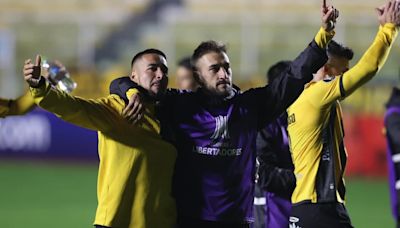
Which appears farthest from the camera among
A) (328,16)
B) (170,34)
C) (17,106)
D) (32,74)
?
(170,34)

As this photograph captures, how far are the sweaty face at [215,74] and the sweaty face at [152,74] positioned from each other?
26 centimetres

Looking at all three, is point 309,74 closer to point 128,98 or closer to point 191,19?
point 128,98

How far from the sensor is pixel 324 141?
668 centimetres

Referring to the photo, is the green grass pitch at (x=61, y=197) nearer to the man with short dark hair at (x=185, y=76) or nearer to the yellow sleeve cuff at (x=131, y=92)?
the man with short dark hair at (x=185, y=76)

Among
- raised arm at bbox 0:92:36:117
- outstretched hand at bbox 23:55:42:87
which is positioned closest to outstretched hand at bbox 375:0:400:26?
outstretched hand at bbox 23:55:42:87

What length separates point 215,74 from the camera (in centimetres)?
621

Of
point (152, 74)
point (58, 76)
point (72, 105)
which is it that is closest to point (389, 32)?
point (152, 74)

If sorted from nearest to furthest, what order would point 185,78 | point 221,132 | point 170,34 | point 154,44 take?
point 221,132, point 185,78, point 170,34, point 154,44

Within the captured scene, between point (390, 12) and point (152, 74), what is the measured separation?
1593 mm

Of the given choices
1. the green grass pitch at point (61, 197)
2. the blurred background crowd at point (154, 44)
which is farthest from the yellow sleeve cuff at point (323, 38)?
the blurred background crowd at point (154, 44)

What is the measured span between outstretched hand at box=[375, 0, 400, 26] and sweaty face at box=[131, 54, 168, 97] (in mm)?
1458

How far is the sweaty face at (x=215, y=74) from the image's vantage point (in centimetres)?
618

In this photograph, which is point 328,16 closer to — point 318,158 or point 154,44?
point 318,158

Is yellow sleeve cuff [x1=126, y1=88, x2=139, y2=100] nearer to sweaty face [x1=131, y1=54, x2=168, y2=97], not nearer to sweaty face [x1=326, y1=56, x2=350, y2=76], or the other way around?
sweaty face [x1=131, y1=54, x2=168, y2=97]
